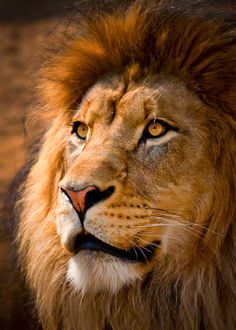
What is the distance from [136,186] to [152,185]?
0.07 m

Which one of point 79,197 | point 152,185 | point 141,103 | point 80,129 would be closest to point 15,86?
point 80,129

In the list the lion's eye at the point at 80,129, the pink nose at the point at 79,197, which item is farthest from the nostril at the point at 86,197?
the lion's eye at the point at 80,129

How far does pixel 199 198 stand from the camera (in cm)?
353

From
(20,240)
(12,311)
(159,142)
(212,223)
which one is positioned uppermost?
(159,142)

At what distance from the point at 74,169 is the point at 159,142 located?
0.40 metres

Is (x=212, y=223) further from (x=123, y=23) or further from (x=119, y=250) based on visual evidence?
(x=123, y=23)

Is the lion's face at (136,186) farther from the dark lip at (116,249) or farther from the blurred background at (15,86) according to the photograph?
the blurred background at (15,86)

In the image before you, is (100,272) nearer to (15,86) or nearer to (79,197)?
(79,197)

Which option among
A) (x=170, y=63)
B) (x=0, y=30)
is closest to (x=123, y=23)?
(x=170, y=63)

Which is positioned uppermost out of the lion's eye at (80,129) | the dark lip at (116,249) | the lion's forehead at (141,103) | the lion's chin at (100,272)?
the lion's forehead at (141,103)

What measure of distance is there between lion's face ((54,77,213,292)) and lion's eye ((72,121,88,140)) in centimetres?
15

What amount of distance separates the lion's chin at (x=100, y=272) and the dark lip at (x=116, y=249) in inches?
0.8

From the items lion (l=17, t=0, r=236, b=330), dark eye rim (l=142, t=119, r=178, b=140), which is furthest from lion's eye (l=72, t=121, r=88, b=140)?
dark eye rim (l=142, t=119, r=178, b=140)

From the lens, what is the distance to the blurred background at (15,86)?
459cm
